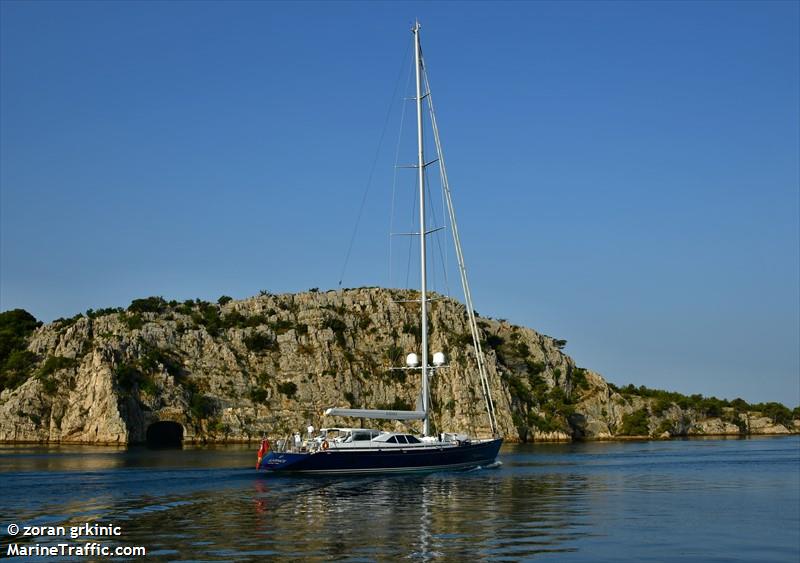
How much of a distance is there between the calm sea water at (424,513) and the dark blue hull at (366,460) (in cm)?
99

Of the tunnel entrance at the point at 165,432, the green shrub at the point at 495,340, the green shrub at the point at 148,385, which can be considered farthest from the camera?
the green shrub at the point at 495,340

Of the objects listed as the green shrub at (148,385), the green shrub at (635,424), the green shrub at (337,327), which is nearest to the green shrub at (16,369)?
the green shrub at (148,385)

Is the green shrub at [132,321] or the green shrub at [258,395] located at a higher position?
the green shrub at [132,321]

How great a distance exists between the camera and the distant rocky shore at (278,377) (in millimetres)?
124000

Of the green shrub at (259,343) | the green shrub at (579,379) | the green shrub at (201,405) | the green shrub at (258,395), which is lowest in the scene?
the green shrub at (201,405)

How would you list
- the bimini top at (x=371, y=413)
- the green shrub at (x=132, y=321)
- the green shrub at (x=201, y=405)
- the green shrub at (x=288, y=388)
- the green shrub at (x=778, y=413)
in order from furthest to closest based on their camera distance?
1. the green shrub at (x=778, y=413)
2. the green shrub at (x=132, y=321)
3. the green shrub at (x=288, y=388)
4. the green shrub at (x=201, y=405)
5. the bimini top at (x=371, y=413)

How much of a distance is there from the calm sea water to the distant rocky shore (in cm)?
7165

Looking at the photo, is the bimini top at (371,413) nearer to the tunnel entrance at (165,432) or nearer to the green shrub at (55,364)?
the green shrub at (55,364)

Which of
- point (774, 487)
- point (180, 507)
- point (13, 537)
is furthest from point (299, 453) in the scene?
point (774, 487)

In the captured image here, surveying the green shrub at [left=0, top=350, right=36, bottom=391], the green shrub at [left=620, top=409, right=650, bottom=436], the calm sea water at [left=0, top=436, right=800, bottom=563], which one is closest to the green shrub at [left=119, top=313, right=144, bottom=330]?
the green shrub at [left=0, top=350, right=36, bottom=391]

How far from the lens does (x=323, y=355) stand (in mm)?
146125

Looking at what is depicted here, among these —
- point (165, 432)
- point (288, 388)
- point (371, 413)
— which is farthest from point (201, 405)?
point (371, 413)

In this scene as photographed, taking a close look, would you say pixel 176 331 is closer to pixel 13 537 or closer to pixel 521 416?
pixel 521 416

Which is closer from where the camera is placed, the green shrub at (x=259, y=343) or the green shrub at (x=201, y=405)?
the green shrub at (x=201, y=405)
